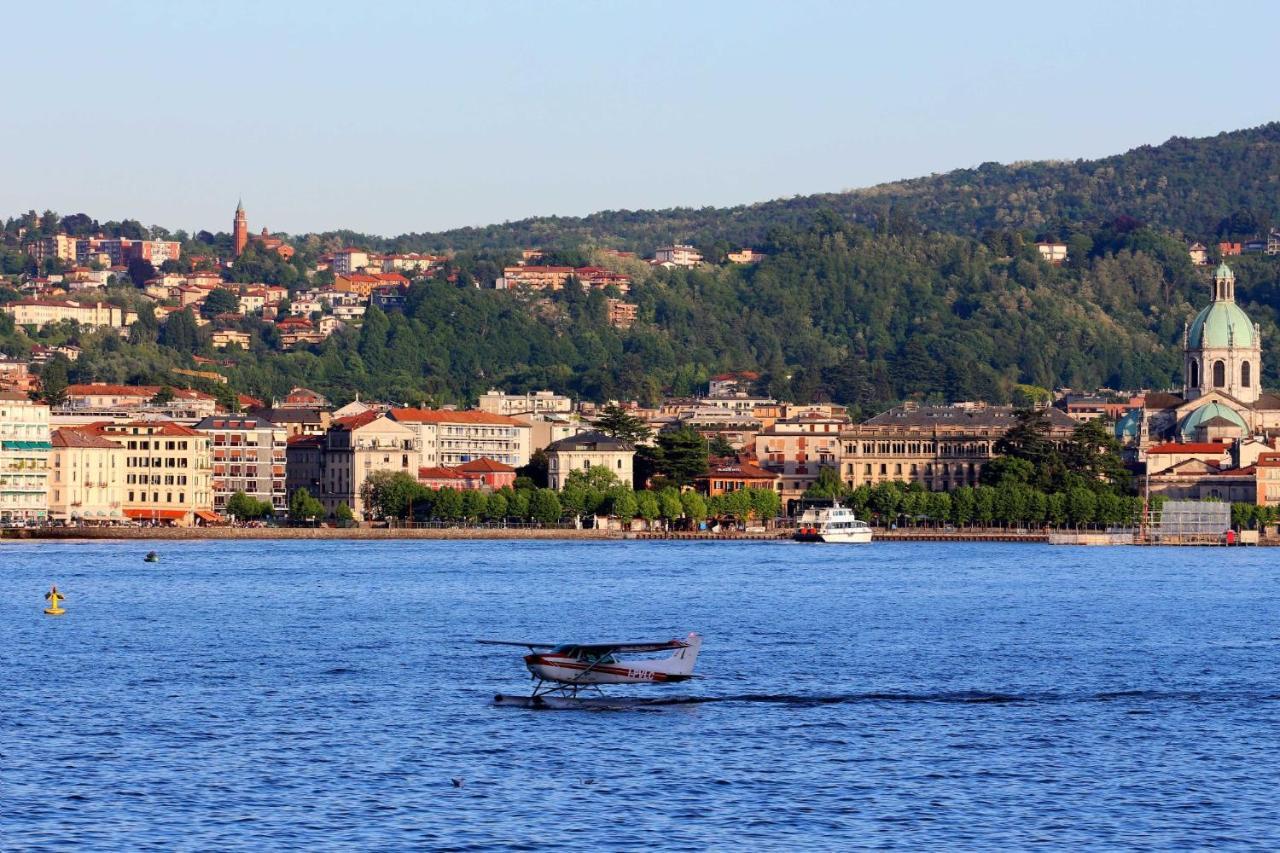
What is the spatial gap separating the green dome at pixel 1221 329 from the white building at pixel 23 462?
230ft

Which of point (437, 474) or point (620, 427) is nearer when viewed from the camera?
point (437, 474)

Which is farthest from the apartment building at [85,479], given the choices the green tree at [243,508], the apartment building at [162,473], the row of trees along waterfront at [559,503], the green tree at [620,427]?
the green tree at [620,427]

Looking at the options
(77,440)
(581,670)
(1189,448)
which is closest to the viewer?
(581,670)

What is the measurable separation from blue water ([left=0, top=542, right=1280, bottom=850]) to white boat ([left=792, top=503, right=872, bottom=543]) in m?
48.1

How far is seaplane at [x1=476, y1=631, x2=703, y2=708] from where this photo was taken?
4269 centimetres

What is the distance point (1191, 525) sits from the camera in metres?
125

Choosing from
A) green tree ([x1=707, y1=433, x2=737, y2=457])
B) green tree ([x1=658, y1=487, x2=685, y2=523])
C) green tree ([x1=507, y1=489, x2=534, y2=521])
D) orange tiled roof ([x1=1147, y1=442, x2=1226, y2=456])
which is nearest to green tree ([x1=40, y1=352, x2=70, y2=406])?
green tree ([x1=507, y1=489, x2=534, y2=521])

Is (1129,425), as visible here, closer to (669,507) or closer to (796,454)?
(796,454)

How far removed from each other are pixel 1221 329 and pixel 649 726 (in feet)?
409

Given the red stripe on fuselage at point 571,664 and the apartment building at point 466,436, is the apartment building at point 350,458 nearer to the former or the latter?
the apartment building at point 466,436

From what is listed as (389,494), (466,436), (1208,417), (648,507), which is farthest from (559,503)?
(1208,417)

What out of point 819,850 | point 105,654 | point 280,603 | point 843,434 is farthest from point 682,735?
point 843,434

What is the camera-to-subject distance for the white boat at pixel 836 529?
121 m

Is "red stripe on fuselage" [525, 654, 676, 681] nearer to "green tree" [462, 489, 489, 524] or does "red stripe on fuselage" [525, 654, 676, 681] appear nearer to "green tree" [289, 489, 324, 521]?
"green tree" [462, 489, 489, 524]
